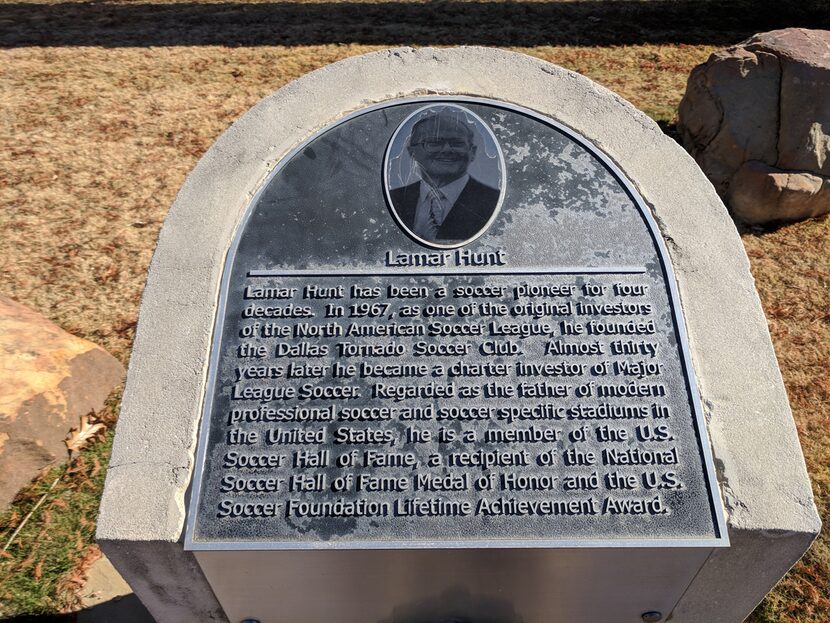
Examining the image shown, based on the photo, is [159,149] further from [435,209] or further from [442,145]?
[435,209]

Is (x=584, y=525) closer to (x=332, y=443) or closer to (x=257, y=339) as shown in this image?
(x=332, y=443)

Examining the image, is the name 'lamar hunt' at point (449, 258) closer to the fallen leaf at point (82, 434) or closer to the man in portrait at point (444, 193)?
the man in portrait at point (444, 193)

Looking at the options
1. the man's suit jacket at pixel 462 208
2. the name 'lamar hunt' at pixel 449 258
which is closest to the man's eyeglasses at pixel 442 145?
the man's suit jacket at pixel 462 208

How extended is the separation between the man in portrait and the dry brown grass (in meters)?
2.51

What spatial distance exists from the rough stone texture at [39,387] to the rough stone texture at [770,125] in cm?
A: 488

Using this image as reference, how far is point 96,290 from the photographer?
5.09 meters

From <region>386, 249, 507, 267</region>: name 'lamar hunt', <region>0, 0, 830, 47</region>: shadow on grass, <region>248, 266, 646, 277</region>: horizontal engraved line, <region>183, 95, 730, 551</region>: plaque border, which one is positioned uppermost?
<region>0, 0, 830, 47</region>: shadow on grass

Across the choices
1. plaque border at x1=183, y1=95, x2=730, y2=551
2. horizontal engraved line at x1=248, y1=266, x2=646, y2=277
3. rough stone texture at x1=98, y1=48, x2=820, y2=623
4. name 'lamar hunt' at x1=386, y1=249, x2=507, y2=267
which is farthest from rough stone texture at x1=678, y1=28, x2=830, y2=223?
name 'lamar hunt' at x1=386, y1=249, x2=507, y2=267

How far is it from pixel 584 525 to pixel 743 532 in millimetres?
636

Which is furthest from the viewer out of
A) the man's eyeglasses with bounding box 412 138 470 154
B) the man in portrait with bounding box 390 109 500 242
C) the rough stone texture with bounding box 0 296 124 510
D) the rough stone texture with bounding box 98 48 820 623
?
the rough stone texture with bounding box 0 296 124 510

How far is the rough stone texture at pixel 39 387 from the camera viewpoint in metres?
3.93

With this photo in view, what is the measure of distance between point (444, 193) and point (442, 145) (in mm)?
275

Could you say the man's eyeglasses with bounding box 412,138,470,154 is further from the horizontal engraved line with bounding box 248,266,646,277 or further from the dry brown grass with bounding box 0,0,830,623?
the dry brown grass with bounding box 0,0,830,623

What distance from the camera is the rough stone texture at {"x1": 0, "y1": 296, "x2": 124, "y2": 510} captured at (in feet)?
12.9
